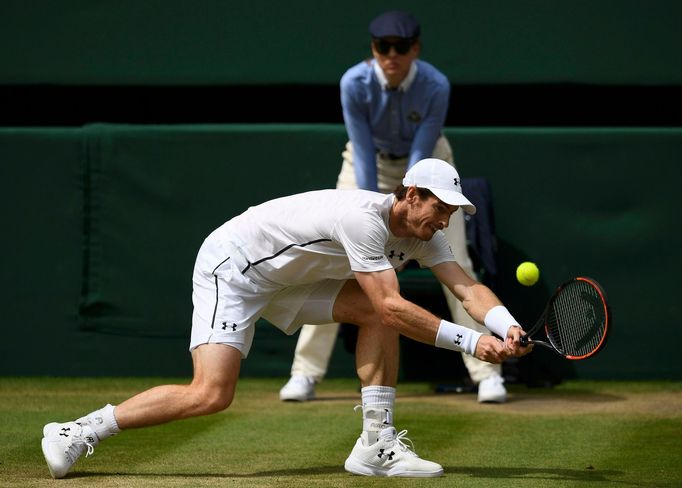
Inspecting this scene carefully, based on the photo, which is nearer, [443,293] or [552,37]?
[443,293]

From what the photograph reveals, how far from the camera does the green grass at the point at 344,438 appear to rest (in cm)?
499

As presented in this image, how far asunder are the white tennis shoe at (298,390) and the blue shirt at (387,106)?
1.14m

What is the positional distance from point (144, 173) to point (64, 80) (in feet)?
2.84

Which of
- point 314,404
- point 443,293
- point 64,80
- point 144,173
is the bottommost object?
point 314,404

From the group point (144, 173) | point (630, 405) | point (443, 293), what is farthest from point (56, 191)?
point (630, 405)

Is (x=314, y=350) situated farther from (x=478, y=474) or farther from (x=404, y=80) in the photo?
(x=478, y=474)

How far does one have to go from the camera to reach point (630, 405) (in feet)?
23.0

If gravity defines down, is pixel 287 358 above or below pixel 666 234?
below

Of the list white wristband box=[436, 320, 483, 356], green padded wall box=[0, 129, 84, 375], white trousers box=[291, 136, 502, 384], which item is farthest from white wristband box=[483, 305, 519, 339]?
green padded wall box=[0, 129, 84, 375]

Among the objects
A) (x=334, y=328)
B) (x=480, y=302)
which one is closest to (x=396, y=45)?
(x=334, y=328)

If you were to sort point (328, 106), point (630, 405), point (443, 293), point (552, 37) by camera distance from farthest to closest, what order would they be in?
point (328, 106) → point (552, 37) → point (443, 293) → point (630, 405)

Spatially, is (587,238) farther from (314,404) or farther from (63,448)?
(63,448)

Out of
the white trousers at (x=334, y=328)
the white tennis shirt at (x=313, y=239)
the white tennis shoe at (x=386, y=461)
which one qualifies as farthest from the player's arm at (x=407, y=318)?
the white trousers at (x=334, y=328)

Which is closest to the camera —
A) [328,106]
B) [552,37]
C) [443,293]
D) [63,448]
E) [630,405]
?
[63,448]
